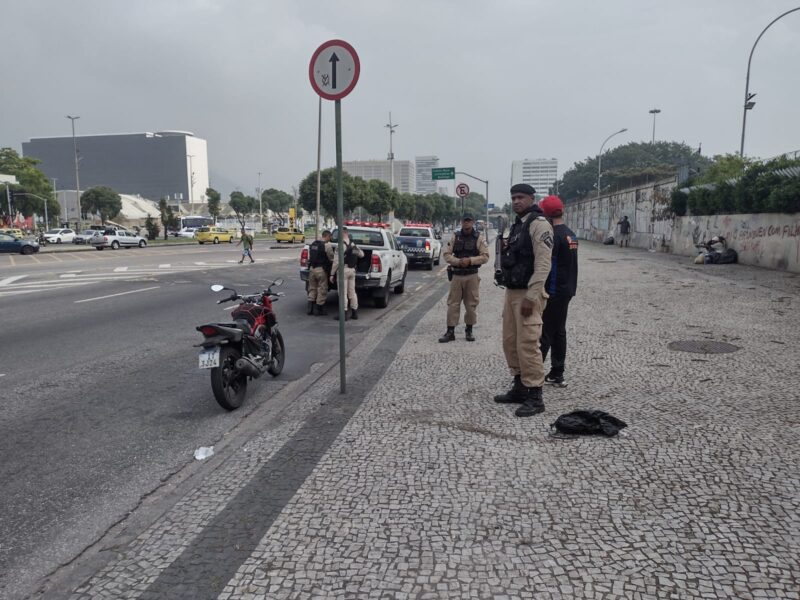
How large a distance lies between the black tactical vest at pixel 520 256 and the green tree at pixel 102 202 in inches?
4299

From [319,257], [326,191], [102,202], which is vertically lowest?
[319,257]

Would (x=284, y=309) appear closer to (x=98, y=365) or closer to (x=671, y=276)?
(x=98, y=365)

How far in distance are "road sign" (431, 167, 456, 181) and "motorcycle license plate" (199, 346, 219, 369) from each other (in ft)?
104

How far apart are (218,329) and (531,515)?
340cm

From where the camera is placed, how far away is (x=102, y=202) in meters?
101

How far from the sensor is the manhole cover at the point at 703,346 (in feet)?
24.7

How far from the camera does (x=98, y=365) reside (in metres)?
7.29

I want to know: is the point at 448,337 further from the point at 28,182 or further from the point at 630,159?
the point at 630,159

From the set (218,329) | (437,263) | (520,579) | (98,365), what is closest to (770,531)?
(520,579)

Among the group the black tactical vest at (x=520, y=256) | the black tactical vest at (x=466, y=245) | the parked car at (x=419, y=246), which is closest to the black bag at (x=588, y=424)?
the black tactical vest at (x=520, y=256)

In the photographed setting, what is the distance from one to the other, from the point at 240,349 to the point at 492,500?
3234mm

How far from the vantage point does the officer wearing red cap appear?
5887 millimetres

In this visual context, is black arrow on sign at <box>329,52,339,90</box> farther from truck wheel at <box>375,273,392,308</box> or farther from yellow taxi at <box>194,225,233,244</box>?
yellow taxi at <box>194,225,233,244</box>

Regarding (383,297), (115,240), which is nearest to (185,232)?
(115,240)
